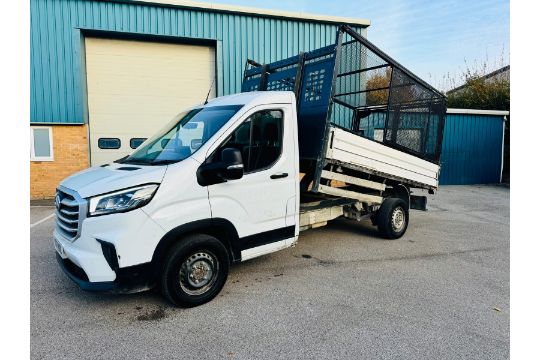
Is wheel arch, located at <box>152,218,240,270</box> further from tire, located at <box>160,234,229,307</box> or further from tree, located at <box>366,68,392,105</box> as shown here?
tree, located at <box>366,68,392,105</box>

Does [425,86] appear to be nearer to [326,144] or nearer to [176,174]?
[326,144]

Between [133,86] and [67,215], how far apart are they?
8.32 m

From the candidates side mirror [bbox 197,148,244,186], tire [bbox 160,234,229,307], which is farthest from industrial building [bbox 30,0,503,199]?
tire [bbox 160,234,229,307]

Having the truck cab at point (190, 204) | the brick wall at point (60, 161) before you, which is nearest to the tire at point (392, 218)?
the truck cab at point (190, 204)

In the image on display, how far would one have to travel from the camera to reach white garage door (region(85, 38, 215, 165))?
416 inches

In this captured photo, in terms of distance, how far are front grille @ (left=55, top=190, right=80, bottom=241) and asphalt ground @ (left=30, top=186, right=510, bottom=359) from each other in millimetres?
867

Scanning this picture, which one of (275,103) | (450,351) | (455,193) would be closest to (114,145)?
(275,103)

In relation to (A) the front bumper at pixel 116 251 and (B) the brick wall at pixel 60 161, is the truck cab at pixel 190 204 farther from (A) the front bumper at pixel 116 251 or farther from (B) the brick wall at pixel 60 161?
(B) the brick wall at pixel 60 161

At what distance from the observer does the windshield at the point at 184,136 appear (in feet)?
12.7

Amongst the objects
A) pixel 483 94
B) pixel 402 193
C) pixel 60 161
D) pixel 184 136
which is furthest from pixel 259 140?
pixel 483 94

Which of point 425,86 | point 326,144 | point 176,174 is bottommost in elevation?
point 176,174

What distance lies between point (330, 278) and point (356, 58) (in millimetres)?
3546

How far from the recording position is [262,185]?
4121mm

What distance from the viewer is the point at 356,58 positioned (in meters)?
5.69
